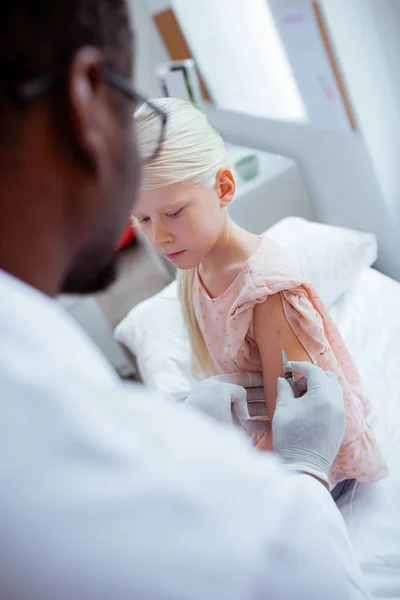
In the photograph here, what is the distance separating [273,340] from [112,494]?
0.55m

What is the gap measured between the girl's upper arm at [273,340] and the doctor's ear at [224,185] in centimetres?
23

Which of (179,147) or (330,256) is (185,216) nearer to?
(179,147)

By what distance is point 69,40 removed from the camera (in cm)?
41

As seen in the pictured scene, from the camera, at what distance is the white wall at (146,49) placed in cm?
236

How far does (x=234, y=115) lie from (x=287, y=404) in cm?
171

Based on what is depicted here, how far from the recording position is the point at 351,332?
1474 mm

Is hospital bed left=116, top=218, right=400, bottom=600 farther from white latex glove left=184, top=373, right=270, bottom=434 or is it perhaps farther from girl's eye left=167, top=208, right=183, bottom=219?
girl's eye left=167, top=208, right=183, bottom=219

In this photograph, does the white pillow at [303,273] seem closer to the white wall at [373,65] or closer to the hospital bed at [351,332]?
the hospital bed at [351,332]

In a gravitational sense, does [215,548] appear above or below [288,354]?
above

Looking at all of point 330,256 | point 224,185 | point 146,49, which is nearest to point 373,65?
point 330,256

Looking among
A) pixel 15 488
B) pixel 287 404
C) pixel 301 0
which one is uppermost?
pixel 301 0

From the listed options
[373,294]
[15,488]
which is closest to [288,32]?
[373,294]

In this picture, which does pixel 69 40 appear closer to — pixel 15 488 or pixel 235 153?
pixel 15 488

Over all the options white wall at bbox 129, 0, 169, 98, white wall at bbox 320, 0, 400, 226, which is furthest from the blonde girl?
white wall at bbox 129, 0, 169, 98
